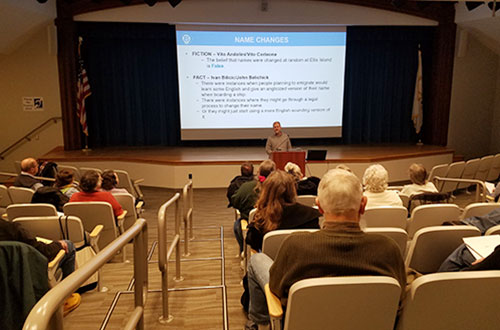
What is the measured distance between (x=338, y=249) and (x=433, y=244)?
2.93ft

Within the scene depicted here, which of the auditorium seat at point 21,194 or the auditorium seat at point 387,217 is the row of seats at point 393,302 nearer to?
the auditorium seat at point 387,217

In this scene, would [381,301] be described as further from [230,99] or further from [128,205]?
[230,99]

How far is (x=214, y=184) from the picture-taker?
749 centimetres

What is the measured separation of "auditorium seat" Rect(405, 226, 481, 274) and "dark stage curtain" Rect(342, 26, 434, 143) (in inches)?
331

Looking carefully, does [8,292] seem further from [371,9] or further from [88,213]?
[371,9]

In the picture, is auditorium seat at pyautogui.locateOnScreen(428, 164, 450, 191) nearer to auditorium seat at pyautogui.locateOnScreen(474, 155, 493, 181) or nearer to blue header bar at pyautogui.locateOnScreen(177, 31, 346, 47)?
auditorium seat at pyautogui.locateOnScreen(474, 155, 493, 181)

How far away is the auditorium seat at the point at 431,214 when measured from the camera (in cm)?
295

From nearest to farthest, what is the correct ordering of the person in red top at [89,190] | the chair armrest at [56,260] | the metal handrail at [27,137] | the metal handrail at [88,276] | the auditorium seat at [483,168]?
the metal handrail at [88,276]
the chair armrest at [56,260]
the person in red top at [89,190]
the auditorium seat at [483,168]
the metal handrail at [27,137]

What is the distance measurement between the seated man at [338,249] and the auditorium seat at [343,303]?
10cm

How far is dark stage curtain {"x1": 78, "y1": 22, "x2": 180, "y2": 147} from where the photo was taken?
369 inches

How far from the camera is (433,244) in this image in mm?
2072

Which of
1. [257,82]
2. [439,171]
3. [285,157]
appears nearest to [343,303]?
[285,157]

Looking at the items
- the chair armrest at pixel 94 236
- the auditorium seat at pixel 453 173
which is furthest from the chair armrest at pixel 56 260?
the auditorium seat at pixel 453 173

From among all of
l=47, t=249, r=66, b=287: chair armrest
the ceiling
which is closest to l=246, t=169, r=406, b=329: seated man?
l=47, t=249, r=66, b=287: chair armrest
